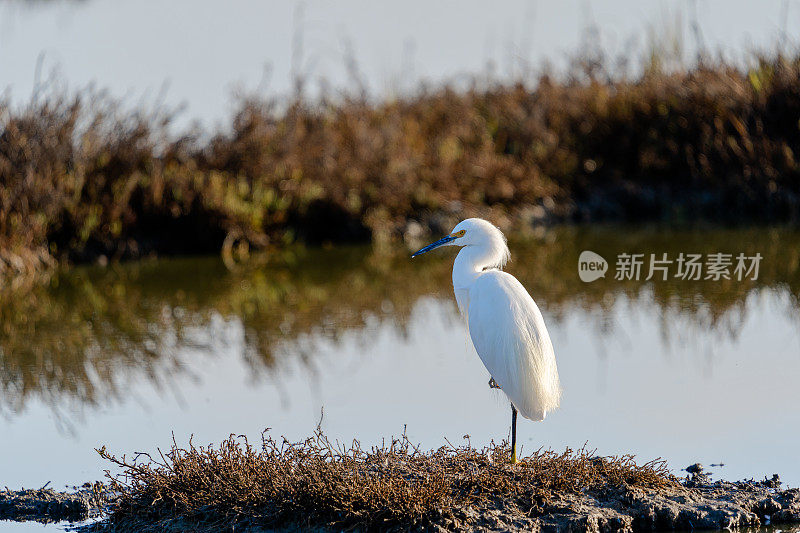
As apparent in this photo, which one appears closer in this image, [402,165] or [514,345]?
[514,345]

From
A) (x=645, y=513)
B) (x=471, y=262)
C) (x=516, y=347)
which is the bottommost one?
(x=645, y=513)

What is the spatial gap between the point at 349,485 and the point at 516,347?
3.20ft

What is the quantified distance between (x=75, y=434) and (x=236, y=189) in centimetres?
798

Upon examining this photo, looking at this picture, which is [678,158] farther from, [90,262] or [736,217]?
[90,262]

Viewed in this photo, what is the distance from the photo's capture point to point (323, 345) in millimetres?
7945

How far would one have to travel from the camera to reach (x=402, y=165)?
47.5 ft

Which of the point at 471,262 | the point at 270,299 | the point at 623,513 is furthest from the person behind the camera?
the point at 270,299

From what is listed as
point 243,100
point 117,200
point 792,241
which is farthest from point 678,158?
point 117,200

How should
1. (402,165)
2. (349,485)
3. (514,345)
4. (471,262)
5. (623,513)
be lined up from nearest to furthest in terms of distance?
(349,485) → (623,513) → (514,345) → (471,262) → (402,165)
